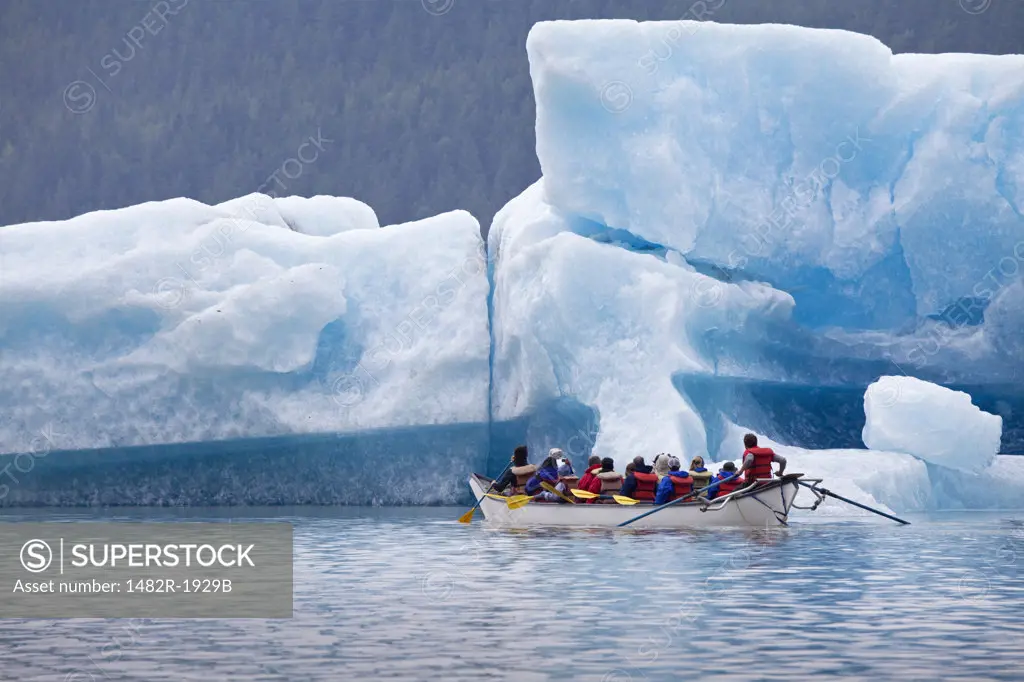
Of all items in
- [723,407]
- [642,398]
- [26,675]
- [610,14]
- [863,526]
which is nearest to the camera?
[26,675]

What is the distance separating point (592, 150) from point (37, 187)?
17.7 m

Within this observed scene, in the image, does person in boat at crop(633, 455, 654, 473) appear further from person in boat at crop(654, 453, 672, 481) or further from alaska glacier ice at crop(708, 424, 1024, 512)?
alaska glacier ice at crop(708, 424, 1024, 512)

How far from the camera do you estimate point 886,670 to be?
7.26 metres

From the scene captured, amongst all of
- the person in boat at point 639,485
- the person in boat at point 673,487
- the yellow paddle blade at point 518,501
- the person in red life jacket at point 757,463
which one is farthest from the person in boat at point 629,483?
the person in red life jacket at point 757,463

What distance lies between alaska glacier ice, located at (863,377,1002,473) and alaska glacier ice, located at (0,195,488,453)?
16.9 ft

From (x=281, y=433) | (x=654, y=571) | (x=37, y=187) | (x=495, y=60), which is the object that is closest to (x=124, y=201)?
(x=37, y=187)

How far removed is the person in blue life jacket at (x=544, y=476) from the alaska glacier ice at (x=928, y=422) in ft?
12.4

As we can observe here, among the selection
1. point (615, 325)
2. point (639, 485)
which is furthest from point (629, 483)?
point (615, 325)

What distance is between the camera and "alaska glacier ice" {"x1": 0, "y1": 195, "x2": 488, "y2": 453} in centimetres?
1992

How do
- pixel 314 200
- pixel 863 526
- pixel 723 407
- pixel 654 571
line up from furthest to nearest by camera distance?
pixel 314 200, pixel 723 407, pixel 863 526, pixel 654 571

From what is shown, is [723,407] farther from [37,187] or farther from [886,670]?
[37,187]

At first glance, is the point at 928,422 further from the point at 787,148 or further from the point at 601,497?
the point at 601,497

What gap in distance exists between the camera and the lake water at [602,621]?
740cm

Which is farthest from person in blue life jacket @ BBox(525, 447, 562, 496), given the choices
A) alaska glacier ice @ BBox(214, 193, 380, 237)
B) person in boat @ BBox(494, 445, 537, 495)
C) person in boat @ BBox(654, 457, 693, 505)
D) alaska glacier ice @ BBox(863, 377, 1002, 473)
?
alaska glacier ice @ BBox(214, 193, 380, 237)
